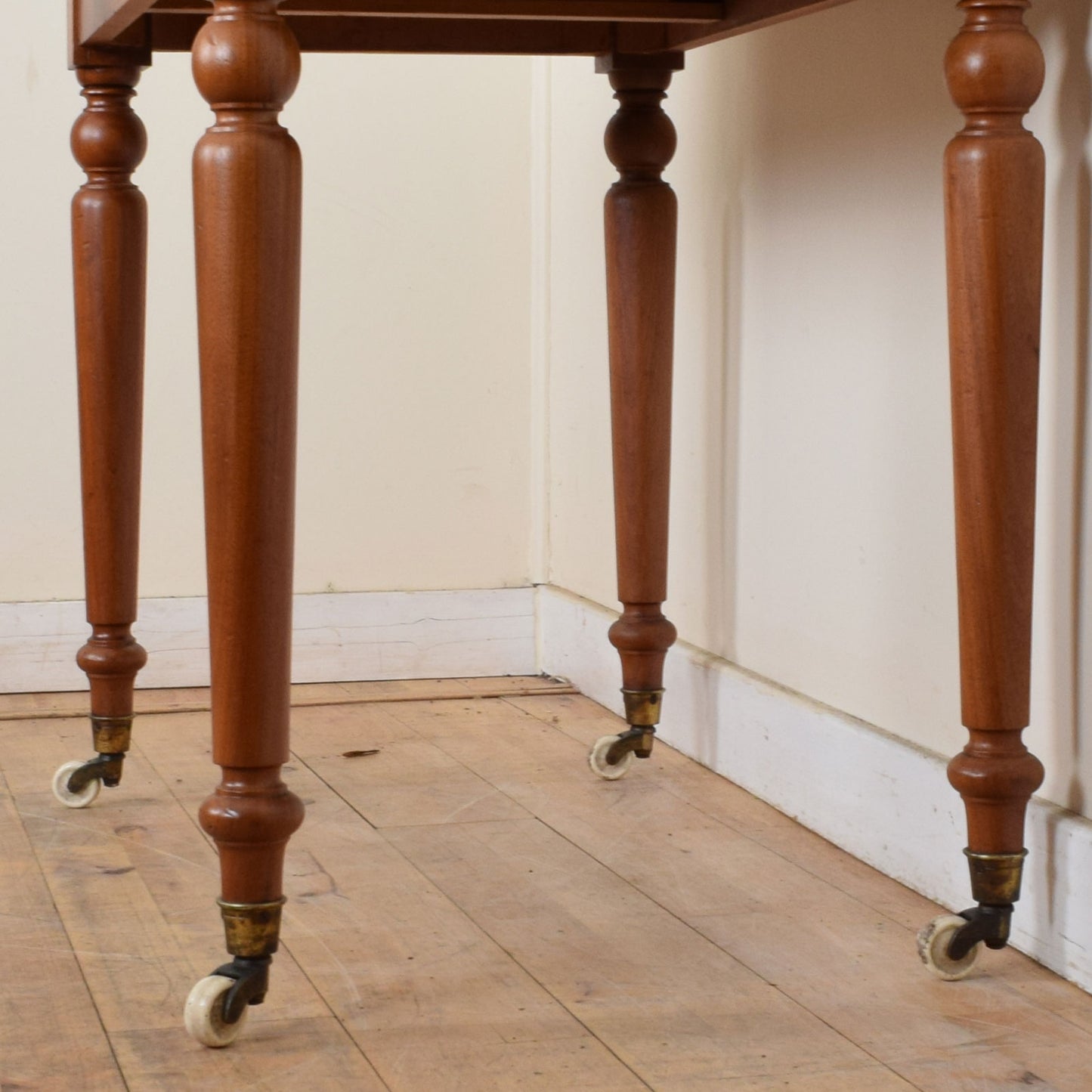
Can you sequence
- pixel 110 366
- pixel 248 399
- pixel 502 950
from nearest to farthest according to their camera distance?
1. pixel 248 399
2. pixel 502 950
3. pixel 110 366

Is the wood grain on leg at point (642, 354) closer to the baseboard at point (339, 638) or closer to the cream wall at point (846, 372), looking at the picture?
the cream wall at point (846, 372)

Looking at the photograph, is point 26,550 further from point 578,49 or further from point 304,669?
point 578,49

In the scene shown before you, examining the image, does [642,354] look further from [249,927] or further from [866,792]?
[249,927]

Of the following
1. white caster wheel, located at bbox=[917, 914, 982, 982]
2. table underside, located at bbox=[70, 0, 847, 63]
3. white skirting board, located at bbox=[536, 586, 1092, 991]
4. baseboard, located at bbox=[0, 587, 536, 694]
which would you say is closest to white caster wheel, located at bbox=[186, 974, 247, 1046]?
white caster wheel, located at bbox=[917, 914, 982, 982]

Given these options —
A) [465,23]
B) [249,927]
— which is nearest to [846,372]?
[465,23]

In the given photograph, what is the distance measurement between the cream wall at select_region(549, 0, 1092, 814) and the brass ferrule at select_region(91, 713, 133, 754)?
58 cm

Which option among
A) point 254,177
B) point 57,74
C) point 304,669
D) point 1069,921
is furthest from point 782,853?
point 57,74

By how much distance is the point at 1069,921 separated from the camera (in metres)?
1.09

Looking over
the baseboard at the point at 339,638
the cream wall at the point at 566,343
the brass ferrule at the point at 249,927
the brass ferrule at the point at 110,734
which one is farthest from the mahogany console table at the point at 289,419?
the baseboard at the point at 339,638

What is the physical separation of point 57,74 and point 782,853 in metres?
1.24

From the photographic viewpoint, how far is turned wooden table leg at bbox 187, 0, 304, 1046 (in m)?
0.94

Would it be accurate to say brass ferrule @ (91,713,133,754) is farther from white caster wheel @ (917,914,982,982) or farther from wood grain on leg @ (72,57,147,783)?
white caster wheel @ (917,914,982,982)

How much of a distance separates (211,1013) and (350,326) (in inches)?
49.0

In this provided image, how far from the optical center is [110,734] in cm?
150
